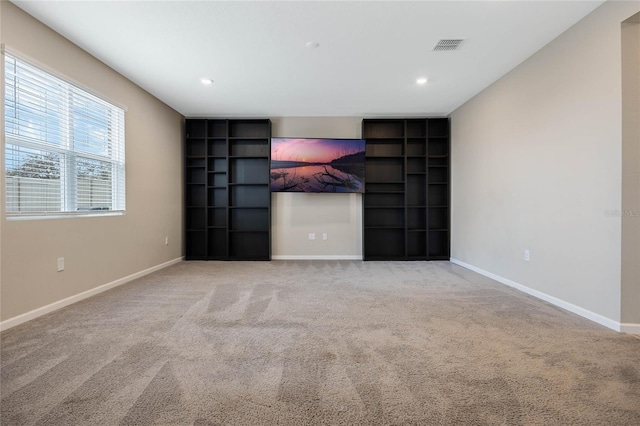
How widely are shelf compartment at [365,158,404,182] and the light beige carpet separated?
2.60 metres

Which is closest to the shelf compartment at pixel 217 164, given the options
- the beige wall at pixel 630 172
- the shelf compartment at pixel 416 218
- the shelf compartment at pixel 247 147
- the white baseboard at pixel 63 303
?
the shelf compartment at pixel 247 147

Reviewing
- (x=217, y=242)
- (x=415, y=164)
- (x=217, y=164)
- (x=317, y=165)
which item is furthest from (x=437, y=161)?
(x=217, y=242)

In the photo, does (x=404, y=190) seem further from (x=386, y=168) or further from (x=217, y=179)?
(x=217, y=179)

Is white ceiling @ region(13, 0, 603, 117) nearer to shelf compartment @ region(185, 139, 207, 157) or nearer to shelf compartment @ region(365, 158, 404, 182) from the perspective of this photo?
shelf compartment @ region(185, 139, 207, 157)

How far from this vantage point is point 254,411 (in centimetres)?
123

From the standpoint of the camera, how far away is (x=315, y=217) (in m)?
4.97

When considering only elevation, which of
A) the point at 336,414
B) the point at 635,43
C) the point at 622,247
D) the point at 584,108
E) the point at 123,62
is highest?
the point at 123,62

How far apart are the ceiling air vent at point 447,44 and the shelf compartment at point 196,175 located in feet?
13.3

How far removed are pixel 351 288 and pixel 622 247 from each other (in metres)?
2.30

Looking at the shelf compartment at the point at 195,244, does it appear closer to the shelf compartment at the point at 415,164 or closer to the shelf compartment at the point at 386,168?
the shelf compartment at the point at 386,168

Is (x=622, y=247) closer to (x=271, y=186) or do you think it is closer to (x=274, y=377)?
(x=274, y=377)

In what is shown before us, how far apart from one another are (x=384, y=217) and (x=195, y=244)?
347 cm

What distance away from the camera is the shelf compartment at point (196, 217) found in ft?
16.2

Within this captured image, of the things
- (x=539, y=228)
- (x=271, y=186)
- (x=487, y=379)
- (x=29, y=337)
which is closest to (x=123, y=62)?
(x=271, y=186)
